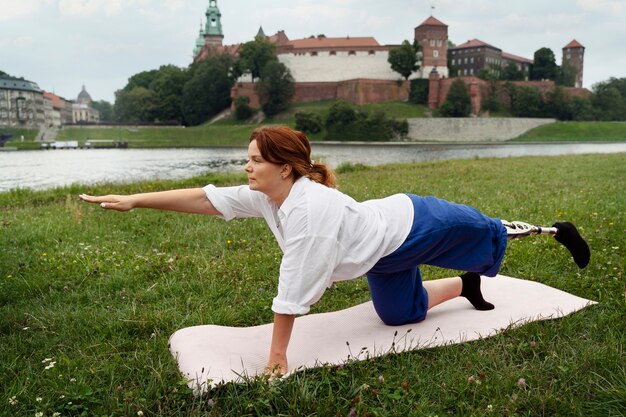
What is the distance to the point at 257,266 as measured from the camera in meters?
4.45

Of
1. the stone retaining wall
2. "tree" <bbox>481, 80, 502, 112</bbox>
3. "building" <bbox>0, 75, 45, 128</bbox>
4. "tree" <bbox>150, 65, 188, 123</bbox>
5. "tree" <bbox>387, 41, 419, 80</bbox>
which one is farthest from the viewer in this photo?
"building" <bbox>0, 75, 45, 128</bbox>

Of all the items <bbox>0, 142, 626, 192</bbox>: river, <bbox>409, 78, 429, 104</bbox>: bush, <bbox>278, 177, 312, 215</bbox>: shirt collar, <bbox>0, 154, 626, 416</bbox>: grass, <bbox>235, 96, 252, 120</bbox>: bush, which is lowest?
<bbox>0, 142, 626, 192</bbox>: river

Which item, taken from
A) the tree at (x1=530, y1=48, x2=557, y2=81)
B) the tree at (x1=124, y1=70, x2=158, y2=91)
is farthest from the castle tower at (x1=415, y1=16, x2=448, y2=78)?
the tree at (x1=124, y1=70, x2=158, y2=91)

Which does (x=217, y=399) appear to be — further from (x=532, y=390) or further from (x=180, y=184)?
(x=180, y=184)

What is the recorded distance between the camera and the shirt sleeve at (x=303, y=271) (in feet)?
7.63

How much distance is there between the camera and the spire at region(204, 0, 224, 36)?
3664 inches

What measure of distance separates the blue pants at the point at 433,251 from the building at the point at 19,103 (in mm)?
89490

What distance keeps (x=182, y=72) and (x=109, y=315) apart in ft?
259

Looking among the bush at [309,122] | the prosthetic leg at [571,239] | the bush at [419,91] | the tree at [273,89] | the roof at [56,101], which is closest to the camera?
the prosthetic leg at [571,239]

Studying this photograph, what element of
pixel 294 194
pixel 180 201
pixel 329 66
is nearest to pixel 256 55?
pixel 329 66

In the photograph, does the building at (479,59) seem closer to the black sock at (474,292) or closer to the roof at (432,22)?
the roof at (432,22)

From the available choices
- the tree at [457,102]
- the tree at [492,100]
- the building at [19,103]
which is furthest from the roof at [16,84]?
the tree at [492,100]

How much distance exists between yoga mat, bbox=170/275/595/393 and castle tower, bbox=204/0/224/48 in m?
94.0

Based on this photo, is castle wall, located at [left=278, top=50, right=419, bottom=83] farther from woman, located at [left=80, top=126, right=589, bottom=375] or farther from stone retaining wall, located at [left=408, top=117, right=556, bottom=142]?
woman, located at [left=80, top=126, right=589, bottom=375]
